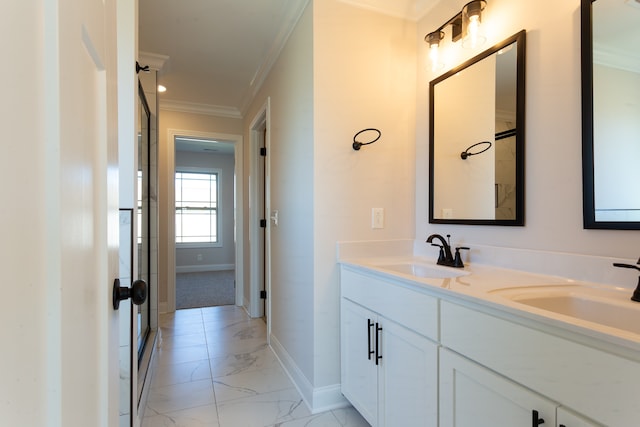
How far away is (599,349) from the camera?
0.75m

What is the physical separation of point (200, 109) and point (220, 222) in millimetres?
3440

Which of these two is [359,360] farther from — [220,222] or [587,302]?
[220,222]

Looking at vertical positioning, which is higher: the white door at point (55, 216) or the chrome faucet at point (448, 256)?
the white door at point (55, 216)

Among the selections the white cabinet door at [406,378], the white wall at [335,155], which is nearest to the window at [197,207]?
the white wall at [335,155]

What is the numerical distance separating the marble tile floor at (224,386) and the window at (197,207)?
367 cm

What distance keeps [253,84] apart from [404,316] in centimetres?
263

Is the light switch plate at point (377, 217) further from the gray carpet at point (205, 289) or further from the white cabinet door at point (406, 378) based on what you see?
the gray carpet at point (205, 289)

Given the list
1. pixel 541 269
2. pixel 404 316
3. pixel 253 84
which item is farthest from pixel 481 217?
pixel 253 84

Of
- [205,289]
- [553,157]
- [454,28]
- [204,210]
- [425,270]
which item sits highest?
[454,28]

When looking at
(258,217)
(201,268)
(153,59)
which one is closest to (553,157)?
(258,217)

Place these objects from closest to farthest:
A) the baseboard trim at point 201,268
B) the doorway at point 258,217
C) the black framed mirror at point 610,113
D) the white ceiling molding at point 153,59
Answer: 1. the black framed mirror at point 610,113
2. the white ceiling molding at point 153,59
3. the doorway at point 258,217
4. the baseboard trim at point 201,268

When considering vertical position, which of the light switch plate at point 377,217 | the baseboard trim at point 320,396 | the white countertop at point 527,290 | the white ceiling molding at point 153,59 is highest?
the white ceiling molding at point 153,59

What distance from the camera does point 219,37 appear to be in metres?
2.39

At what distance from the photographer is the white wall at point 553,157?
124 cm
